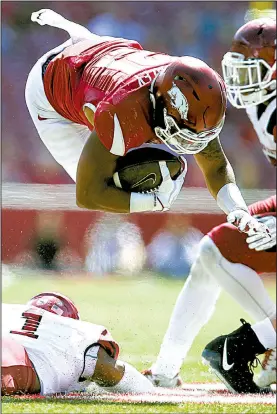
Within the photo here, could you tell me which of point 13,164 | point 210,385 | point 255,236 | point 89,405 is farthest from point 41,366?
point 13,164

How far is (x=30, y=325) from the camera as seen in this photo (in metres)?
2.32

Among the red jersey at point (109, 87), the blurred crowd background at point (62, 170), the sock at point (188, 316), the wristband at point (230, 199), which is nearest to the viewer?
the red jersey at point (109, 87)

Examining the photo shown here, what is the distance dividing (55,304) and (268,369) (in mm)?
611

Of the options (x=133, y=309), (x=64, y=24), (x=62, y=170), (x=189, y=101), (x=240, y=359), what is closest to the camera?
(x=189, y=101)

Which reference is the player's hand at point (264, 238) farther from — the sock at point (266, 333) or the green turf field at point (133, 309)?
the green turf field at point (133, 309)

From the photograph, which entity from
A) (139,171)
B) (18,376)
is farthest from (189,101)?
(18,376)

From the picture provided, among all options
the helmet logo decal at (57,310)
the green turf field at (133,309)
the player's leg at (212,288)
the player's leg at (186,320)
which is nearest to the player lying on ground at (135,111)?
the player's leg at (212,288)

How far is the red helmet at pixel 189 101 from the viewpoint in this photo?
2.17m

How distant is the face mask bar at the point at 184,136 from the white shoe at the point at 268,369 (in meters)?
0.57

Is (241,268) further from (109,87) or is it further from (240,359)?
(109,87)

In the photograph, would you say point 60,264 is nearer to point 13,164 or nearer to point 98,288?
point 98,288

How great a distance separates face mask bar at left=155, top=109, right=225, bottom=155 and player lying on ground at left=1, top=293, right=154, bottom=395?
0.53 meters

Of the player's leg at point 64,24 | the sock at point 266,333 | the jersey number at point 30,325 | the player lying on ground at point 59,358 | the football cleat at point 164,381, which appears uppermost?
the player's leg at point 64,24

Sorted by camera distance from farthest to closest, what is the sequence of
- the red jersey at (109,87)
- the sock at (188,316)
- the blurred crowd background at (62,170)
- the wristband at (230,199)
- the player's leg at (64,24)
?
the blurred crowd background at (62,170)
the player's leg at (64,24)
the sock at (188,316)
the wristband at (230,199)
the red jersey at (109,87)
